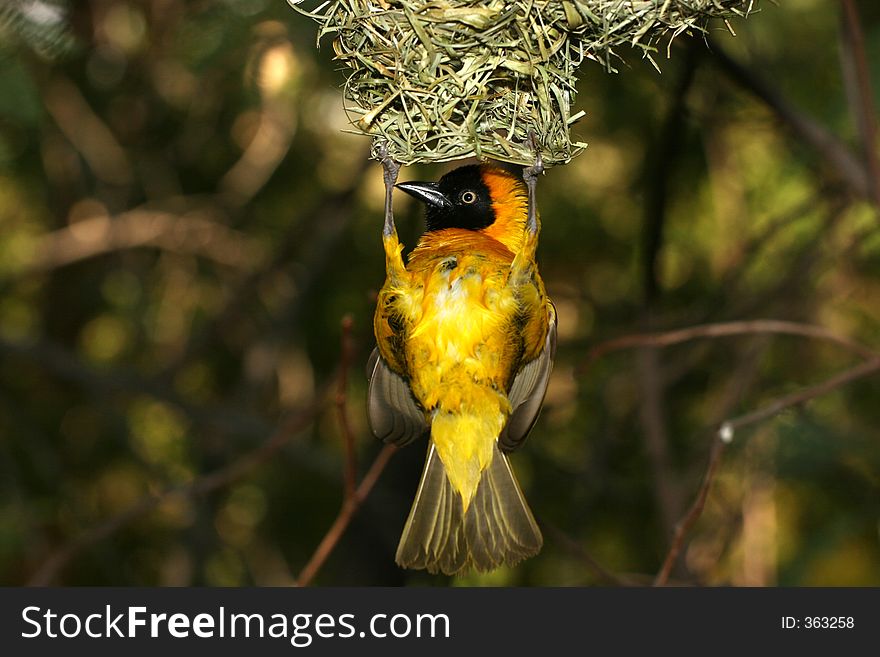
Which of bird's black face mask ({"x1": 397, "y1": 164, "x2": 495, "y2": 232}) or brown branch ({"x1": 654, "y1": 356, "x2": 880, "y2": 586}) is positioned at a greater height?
bird's black face mask ({"x1": 397, "y1": 164, "x2": 495, "y2": 232})

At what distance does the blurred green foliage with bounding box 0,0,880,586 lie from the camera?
405 centimetres

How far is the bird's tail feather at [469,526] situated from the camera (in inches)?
84.2

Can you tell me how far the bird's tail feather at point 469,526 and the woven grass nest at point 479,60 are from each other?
721 mm

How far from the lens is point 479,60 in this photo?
69.5 inches

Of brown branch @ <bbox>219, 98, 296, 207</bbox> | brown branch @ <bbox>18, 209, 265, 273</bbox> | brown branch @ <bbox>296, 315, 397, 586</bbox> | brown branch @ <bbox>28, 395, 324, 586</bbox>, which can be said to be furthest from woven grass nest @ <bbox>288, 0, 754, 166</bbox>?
brown branch @ <bbox>18, 209, 265, 273</bbox>

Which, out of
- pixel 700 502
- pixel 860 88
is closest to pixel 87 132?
pixel 860 88

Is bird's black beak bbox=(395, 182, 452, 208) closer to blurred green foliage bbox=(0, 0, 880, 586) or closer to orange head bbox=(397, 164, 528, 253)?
orange head bbox=(397, 164, 528, 253)

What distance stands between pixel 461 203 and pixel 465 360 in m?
0.38

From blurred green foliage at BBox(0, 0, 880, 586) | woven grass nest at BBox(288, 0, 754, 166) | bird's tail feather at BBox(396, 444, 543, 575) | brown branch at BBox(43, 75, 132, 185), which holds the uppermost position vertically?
woven grass nest at BBox(288, 0, 754, 166)

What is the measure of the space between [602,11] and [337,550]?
3.39 metres

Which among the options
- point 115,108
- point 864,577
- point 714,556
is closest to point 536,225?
point 714,556

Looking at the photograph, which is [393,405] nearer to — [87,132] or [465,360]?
[465,360]

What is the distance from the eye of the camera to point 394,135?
1.86 m

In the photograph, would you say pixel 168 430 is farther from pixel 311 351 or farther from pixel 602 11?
pixel 602 11
